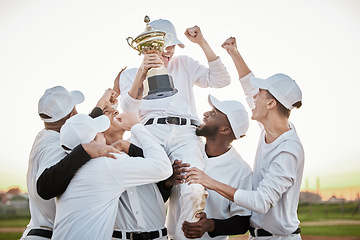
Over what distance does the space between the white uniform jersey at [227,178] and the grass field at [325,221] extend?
95.9 feet

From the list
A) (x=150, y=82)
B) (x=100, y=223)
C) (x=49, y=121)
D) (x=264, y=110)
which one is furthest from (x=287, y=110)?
(x=49, y=121)

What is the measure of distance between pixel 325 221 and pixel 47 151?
36416 mm

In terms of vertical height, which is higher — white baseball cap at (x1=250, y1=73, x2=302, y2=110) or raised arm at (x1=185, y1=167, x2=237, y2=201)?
white baseball cap at (x1=250, y1=73, x2=302, y2=110)

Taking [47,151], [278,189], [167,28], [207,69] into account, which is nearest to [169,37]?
[167,28]

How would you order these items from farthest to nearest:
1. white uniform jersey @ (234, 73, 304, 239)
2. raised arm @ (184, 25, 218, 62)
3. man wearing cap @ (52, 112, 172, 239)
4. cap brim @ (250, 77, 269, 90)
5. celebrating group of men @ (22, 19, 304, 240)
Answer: raised arm @ (184, 25, 218, 62)
cap brim @ (250, 77, 269, 90)
white uniform jersey @ (234, 73, 304, 239)
celebrating group of men @ (22, 19, 304, 240)
man wearing cap @ (52, 112, 172, 239)

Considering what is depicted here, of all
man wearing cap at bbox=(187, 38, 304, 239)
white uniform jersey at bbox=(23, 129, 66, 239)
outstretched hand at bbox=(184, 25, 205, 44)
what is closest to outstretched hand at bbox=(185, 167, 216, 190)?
man wearing cap at bbox=(187, 38, 304, 239)

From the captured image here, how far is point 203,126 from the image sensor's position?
190 inches

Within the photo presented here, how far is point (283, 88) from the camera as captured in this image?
Answer: 4273 mm

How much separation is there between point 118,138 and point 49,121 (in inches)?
28.9

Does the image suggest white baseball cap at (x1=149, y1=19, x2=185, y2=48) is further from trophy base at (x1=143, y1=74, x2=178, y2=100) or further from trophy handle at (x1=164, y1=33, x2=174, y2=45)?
trophy base at (x1=143, y1=74, x2=178, y2=100)

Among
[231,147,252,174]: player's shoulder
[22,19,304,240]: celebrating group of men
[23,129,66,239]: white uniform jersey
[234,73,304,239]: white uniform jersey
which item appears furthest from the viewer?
[231,147,252,174]: player's shoulder

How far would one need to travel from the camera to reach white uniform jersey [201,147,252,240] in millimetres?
4527

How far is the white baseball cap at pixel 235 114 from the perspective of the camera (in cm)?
476

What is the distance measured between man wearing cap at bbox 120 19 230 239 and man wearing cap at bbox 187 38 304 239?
0.58 m
